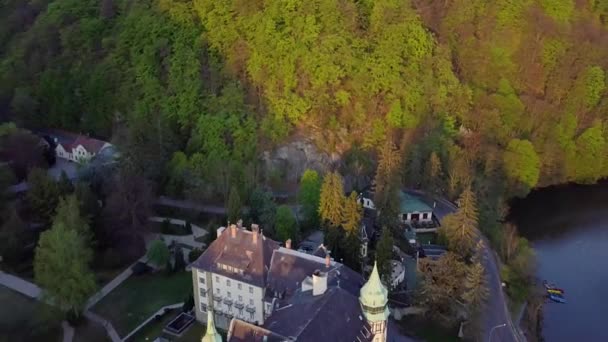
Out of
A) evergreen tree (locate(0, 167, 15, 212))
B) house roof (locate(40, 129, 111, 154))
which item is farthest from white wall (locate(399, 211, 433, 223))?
evergreen tree (locate(0, 167, 15, 212))

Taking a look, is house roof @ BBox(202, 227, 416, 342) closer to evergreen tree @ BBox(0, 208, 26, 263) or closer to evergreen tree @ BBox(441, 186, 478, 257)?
evergreen tree @ BBox(441, 186, 478, 257)

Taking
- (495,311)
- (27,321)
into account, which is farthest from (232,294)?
(495,311)

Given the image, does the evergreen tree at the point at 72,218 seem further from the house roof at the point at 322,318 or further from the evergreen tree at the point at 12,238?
the house roof at the point at 322,318

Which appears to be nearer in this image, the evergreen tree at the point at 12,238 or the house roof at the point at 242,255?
the house roof at the point at 242,255

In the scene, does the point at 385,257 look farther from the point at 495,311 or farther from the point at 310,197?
the point at 310,197

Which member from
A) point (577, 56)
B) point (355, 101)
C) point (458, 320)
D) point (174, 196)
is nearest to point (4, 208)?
point (174, 196)

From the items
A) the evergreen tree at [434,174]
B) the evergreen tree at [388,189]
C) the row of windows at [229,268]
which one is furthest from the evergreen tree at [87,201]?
the evergreen tree at [434,174]
